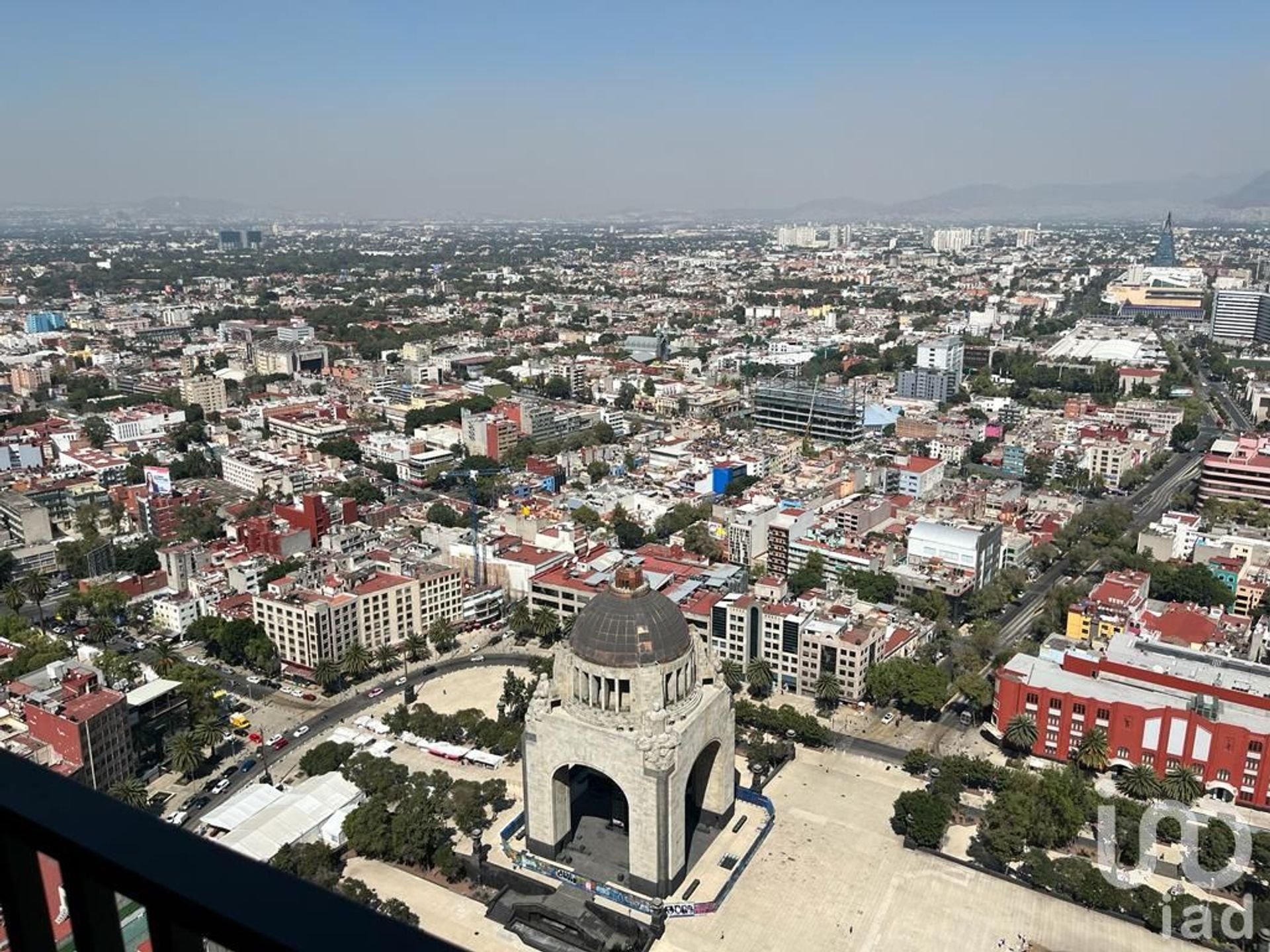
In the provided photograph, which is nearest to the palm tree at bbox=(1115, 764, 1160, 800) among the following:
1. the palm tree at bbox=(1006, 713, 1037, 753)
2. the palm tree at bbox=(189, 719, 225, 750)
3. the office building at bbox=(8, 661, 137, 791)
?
the palm tree at bbox=(1006, 713, 1037, 753)

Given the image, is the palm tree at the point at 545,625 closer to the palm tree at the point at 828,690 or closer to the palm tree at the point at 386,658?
the palm tree at the point at 386,658

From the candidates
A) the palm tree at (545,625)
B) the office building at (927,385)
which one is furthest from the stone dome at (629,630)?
the office building at (927,385)

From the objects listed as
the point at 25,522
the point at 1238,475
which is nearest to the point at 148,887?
the point at 25,522

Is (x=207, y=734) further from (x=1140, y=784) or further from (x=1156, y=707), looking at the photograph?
(x=1156, y=707)

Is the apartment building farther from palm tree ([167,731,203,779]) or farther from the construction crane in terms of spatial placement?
palm tree ([167,731,203,779])

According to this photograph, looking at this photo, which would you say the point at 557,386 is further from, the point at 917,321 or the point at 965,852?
the point at 965,852

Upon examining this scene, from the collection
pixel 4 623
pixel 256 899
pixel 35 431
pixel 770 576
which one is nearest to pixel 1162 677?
pixel 770 576
